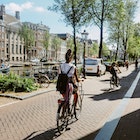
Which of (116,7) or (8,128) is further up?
(116,7)

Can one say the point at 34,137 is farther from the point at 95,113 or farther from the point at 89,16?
the point at 89,16

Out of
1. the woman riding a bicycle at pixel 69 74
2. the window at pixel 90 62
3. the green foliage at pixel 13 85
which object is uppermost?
the woman riding a bicycle at pixel 69 74

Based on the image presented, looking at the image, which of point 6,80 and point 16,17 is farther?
point 16,17

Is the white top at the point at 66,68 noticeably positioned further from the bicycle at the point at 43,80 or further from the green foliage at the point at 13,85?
the bicycle at the point at 43,80

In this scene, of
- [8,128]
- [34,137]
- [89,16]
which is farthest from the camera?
[89,16]

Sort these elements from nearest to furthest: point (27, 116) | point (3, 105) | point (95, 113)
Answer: point (27, 116), point (95, 113), point (3, 105)

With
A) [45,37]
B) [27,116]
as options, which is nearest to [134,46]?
[45,37]

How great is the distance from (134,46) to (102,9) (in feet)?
130

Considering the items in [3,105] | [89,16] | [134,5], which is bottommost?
[3,105]

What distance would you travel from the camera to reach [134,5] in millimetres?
55312

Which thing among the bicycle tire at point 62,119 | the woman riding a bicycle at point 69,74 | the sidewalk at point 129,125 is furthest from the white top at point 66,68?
the sidewalk at point 129,125

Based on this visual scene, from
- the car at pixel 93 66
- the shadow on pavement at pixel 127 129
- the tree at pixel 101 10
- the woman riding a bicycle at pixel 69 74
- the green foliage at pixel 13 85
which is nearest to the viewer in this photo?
the shadow on pavement at pixel 127 129

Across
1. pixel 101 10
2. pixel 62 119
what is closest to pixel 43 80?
pixel 62 119

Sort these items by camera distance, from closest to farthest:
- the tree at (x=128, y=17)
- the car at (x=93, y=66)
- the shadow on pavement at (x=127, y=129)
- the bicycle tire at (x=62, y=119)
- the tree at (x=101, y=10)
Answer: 1. the shadow on pavement at (x=127, y=129)
2. the bicycle tire at (x=62, y=119)
3. the car at (x=93, y=66)
4. the tree at (x=101, y=10)
5. the tree at (x=128, y=17)
